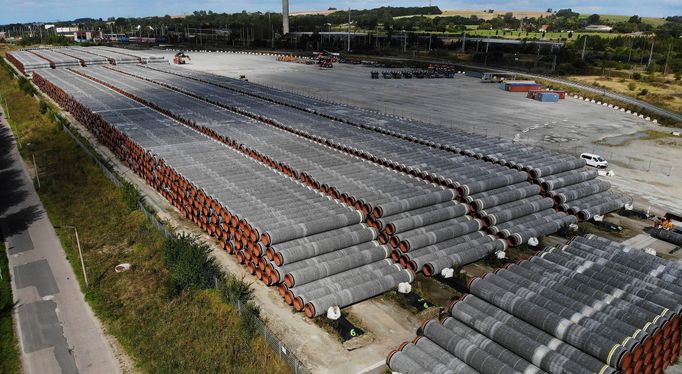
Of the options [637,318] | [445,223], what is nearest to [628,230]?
[445,223]

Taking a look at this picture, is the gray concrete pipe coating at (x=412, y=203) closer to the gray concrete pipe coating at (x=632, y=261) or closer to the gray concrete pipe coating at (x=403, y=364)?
the gray concrete pipe coating at (x=632, y=261)

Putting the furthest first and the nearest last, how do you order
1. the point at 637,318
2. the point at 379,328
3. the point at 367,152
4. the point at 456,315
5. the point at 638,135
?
1. the point at 638,135
2. the point at 367,152
3. the point at 379,328
4. the point at 456,315
5. the point at 637,318

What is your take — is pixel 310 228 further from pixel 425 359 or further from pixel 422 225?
pixel 425 359

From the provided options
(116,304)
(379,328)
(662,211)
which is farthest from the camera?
(662,211)

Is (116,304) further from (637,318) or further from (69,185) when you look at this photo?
(637,318)

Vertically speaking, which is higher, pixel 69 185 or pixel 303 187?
pixel 303 187

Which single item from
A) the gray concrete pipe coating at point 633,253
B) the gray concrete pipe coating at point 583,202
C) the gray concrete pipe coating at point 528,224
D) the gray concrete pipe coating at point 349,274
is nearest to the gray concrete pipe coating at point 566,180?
the gray concrete pipe coating at point 583,202

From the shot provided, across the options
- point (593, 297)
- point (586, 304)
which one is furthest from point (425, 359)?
point (593, 297)
